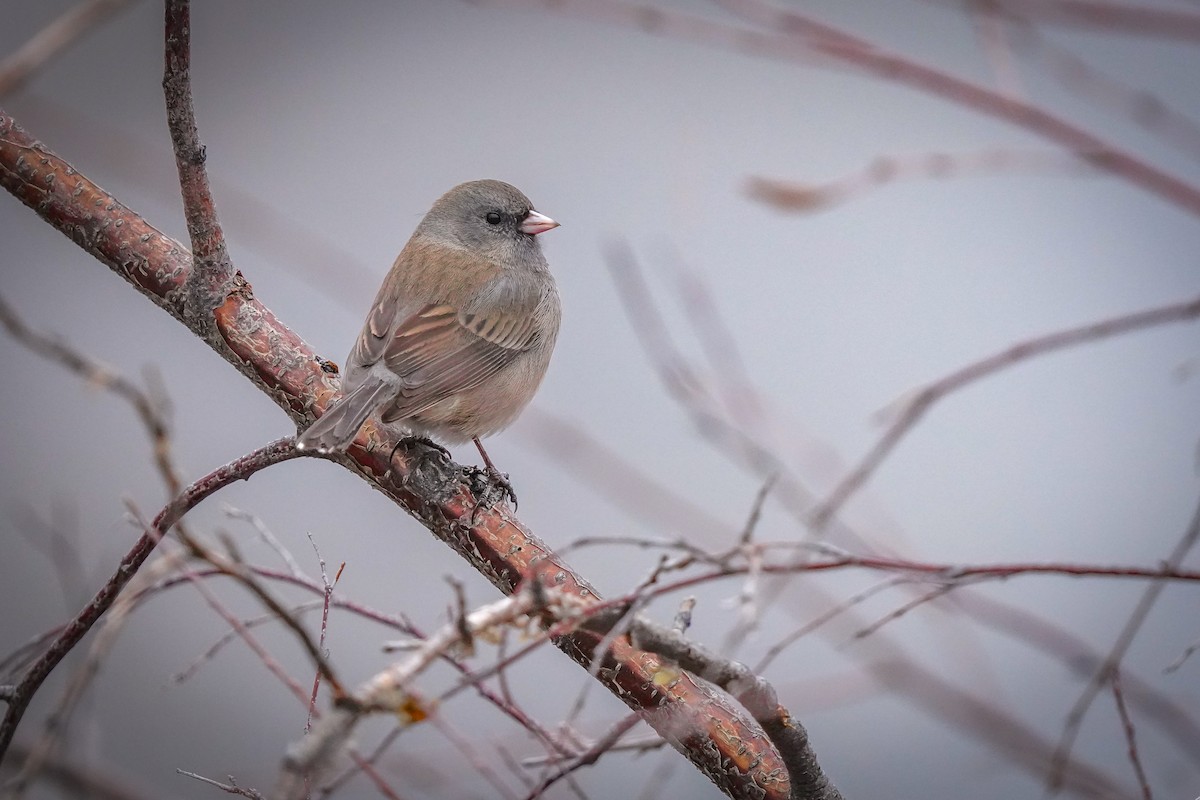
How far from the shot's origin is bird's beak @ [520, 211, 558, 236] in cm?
278

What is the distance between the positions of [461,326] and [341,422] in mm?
801

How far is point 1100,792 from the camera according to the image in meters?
1.13

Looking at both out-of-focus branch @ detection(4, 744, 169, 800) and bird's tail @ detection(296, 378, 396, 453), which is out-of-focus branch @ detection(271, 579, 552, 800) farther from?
bird's tail @ detection(296, 378, 396, 453)

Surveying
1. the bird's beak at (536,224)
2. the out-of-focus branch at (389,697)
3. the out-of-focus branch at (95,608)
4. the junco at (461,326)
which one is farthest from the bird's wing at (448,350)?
the out-of-focus branch at (389,697)

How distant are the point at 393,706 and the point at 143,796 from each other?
78cm

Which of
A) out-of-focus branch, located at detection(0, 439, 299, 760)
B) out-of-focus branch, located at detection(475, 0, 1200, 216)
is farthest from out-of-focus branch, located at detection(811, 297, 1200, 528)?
out-of-focus branch, located at detection(0, 439, 299, 760)

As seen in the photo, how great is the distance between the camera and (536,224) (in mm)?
2799

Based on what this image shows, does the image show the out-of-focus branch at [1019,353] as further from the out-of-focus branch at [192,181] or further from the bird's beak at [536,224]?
the bird's beak at [536,224]

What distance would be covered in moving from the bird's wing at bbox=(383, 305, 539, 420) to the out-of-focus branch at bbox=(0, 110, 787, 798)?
0.25 m

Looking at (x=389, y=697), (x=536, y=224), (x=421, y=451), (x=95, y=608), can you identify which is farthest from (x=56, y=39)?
(x=536, y=224)

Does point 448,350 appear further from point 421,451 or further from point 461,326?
point 421,451

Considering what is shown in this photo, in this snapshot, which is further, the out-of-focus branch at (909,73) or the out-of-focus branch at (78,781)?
the out-of-focus branch at (78,781)

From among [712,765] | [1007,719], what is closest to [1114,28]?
[1007,719]

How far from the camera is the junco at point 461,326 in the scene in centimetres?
212
